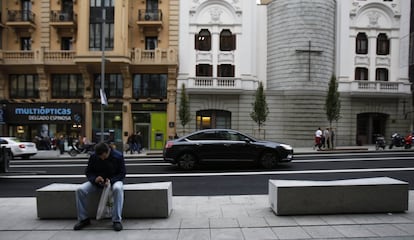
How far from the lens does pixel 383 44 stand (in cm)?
2678

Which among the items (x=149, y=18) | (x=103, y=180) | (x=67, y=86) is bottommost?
(x=103, y=180)

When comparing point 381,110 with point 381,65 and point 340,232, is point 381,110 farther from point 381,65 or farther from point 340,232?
point 340,232

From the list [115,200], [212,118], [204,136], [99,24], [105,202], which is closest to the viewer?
[115,200]

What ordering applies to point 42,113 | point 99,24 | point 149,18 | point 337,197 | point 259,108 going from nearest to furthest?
point 337,197 → point 259,108 → point 99,24 → point 42,113 → point 149,18

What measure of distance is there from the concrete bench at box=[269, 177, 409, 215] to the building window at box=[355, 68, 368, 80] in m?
23.5

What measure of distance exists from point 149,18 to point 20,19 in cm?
1070

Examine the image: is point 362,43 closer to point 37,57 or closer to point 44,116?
point 37,57

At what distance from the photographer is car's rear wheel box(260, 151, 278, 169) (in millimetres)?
12102

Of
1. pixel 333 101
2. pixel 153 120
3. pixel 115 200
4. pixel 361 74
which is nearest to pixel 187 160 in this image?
pixel 115 200

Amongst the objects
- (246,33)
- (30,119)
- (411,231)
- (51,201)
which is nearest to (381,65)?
(246,33)

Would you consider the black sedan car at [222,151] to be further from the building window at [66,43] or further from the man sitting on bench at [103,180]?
the building window at [66,43]

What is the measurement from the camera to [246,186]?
874 cm

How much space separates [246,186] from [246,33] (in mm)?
19483

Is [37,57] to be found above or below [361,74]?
above
